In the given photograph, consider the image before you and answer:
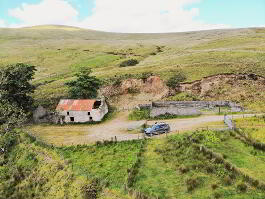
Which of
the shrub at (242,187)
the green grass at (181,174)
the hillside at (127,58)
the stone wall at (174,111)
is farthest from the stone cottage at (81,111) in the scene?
the shrub at (242,187)

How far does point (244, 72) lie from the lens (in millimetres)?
78125

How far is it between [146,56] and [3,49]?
71.7 m

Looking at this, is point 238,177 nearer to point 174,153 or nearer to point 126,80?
point 174,153

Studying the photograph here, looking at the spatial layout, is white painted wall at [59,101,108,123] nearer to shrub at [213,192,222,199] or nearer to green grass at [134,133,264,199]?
green grass at [134,133,264,199]

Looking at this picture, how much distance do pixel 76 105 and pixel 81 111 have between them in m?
2.60

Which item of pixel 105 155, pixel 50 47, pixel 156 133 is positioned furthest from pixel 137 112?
pixel 50 47

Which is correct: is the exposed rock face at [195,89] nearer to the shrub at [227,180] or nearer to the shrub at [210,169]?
the shrub at [210,169]

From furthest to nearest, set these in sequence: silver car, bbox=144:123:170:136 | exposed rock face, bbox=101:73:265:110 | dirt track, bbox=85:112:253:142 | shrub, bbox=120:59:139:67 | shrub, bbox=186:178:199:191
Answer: shrub, bbox=120:59:139:67
exposed rock face, bbox=101:73:265:110
dirt track, bbox=85:112:253:142
silver car, bbox=144:123:170:136
shrub, bbox=186:178:199:191

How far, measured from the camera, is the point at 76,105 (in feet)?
215

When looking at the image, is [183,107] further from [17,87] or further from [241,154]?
[17,87]

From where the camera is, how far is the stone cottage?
63625 mm

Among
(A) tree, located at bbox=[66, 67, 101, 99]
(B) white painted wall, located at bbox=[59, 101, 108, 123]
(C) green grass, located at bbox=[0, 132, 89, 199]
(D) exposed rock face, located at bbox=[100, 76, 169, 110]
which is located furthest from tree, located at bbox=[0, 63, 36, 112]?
(D) exposed rock face, located at bbox=[100, 76, 169, 110]

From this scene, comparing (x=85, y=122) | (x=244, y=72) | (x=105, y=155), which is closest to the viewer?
(x=105, y=155)

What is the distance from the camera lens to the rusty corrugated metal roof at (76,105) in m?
64.2
